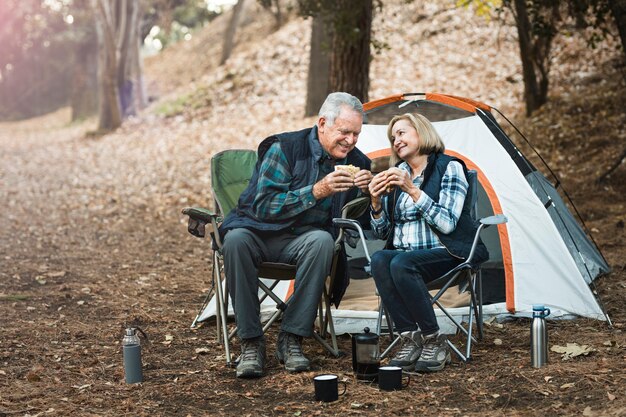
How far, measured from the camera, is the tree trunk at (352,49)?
7352 mm

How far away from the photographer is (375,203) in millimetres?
4031

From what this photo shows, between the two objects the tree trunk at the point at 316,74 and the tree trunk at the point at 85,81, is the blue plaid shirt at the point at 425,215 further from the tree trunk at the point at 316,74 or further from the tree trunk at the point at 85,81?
the tree trunk at the point at 85,81

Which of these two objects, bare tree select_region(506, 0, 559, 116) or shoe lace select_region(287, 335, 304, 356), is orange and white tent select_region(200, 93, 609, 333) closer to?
shoe lace select_region(287, 335, 304, 356)

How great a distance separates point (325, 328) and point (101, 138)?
1146cm

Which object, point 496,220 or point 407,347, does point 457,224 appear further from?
point 407,347

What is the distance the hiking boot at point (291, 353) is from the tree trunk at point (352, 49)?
389 cm

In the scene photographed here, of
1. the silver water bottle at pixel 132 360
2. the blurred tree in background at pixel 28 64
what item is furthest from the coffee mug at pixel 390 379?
the blurred tree in background at pixel 28 64

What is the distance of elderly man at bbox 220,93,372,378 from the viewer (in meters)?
3.79

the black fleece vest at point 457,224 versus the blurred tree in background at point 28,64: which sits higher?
the blurred tree in background at point 28,64

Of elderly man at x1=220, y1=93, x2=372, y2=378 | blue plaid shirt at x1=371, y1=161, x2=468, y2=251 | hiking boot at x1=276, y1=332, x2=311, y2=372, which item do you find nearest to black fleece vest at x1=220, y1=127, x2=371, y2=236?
elderly man at x1=220, y1=93, x2=372, y2=378

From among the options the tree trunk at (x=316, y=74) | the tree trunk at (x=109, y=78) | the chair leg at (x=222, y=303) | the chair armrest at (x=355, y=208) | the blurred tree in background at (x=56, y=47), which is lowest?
the chair leg at (x=222, y=303)

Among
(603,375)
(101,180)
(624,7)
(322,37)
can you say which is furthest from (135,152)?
(603,375)

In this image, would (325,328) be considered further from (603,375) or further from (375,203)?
(603,375)

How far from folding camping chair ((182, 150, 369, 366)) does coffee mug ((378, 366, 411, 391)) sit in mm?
594
